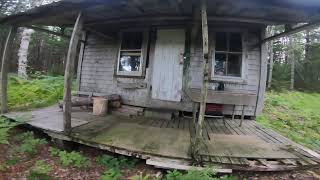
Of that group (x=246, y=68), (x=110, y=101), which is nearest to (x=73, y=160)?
(x=110, y=101)

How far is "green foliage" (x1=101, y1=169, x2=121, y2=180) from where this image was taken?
16.0ft

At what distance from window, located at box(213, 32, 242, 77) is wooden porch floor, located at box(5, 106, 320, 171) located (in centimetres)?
141

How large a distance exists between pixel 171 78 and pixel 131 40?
1946mm

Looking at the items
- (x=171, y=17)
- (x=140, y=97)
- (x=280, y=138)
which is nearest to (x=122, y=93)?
(x=140, y=97)

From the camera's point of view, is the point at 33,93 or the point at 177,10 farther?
the point at 33,93

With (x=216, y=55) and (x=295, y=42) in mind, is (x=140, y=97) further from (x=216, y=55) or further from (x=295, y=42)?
(x=295, y=42)

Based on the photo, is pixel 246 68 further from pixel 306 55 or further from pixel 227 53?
pixel 306 55

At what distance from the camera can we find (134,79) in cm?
911

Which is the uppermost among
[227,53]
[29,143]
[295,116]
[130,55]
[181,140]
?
[227,53]

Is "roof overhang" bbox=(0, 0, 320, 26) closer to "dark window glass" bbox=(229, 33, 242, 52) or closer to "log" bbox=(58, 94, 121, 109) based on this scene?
"dark window glass" bbox=(229, 33, 242, 52)

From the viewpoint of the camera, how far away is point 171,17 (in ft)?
24.4

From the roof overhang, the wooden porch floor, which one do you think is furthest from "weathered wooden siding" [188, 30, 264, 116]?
the roof overhang

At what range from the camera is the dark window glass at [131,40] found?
9.17 meters

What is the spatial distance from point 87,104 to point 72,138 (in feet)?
9.31
